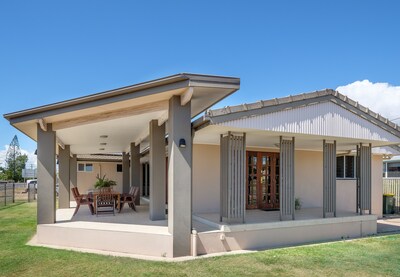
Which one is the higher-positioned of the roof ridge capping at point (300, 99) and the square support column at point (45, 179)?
the roof ridge capping at point (300, 99)

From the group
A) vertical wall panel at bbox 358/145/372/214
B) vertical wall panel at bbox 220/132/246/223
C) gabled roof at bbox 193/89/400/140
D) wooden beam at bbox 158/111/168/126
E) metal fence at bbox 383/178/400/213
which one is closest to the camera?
gabled roof at bbox 193/89/400/140

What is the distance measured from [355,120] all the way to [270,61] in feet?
24.4

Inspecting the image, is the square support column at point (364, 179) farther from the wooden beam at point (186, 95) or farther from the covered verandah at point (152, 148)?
the wooden beam at point (186, 95)

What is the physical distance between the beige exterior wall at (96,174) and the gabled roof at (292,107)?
17.9 meters

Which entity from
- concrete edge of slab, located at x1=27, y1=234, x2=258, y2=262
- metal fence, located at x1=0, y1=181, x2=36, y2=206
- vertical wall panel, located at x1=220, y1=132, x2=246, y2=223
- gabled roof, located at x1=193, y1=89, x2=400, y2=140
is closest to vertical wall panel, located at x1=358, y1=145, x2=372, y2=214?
gabled roof, located at x1=193, y1=89, x2=400, y2=140

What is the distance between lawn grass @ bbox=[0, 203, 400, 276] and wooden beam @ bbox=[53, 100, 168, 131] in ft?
11.3

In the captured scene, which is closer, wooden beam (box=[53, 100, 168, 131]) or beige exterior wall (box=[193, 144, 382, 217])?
wooden beam (box=[53, 100, 168, 131])

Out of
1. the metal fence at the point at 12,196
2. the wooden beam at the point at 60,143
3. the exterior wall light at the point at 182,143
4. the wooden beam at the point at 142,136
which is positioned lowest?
the metal fence at the point at 12,196

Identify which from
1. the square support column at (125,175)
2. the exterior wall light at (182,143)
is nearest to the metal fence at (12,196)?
the square support column at (125,175)

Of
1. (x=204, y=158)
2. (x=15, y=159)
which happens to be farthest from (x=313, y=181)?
(x=15, y=159)

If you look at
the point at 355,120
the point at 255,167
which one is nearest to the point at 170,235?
the point at 255,167

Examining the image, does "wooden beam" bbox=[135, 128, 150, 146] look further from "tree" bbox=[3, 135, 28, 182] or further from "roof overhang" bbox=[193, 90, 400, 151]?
"tree" bbox=[3, 135, 28, 182]

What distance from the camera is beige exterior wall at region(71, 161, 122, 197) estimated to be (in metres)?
23.7

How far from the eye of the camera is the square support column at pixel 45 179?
8.62 m
